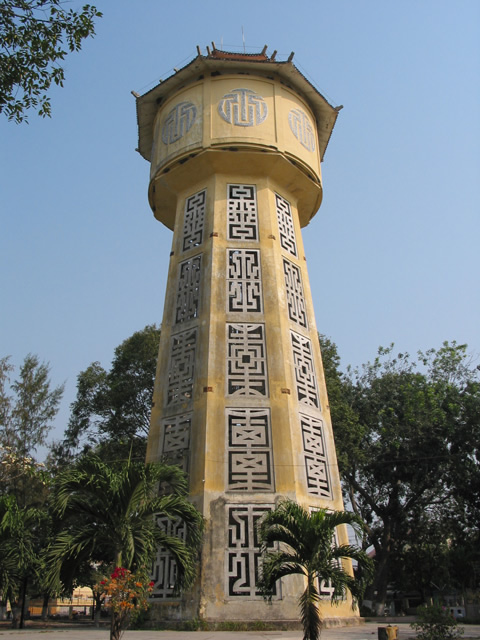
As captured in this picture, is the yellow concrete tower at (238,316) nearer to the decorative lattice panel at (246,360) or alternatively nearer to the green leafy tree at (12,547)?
the decorative lattice panel at (246,360)

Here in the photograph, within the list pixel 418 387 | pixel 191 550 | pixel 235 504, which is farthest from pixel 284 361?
pixel 418 387

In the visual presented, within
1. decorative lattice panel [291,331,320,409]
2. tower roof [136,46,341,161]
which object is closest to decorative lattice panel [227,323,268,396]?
decorative lattice panel [291,331,320,409]

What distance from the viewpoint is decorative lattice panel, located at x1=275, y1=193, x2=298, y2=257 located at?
15.7 metres

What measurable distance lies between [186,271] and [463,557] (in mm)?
22755

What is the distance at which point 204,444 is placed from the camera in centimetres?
1227

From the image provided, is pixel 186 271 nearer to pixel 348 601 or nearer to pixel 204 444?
pixel 204 444

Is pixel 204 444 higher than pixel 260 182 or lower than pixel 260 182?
lower

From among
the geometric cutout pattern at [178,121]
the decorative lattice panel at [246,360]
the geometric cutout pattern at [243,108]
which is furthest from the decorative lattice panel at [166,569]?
the geometric cutout pattern at [243,108]

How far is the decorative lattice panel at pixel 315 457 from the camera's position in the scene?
12.8 m

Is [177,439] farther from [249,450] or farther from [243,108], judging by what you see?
[243,108]

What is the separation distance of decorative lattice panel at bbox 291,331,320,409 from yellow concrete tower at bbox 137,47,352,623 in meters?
0.04

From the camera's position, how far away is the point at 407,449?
22312 millimetres

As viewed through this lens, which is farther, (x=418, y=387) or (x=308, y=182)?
(x=418, y=387)

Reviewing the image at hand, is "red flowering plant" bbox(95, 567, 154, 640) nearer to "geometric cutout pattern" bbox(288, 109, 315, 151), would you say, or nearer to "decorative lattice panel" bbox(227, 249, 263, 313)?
"decorative lattice panel" bbox(227, 249, 263, 313)
